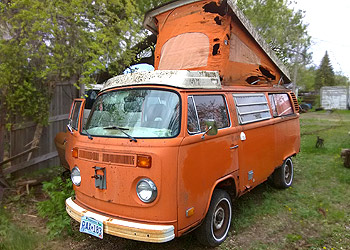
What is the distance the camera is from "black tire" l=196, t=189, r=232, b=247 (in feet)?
11.3

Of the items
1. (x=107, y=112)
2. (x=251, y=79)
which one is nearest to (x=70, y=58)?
(x=107, y=112)

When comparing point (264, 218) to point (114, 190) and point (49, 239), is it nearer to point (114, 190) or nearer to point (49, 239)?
point (114, 190)

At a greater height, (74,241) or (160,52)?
(160,52)

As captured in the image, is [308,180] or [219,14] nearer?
[219,14]

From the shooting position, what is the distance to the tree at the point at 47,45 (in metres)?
4.56

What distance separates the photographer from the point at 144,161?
9.64 feet

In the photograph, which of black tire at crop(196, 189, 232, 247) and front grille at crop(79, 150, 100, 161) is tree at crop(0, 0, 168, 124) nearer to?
front grille at crop(79, 150, 100, 161)

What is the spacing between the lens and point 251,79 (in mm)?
5246

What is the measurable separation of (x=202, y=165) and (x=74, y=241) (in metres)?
2.11

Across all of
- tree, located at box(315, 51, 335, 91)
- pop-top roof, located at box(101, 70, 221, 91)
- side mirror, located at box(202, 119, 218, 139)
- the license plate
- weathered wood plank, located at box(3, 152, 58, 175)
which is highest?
tree, located at box(315, 51, 335, 91)

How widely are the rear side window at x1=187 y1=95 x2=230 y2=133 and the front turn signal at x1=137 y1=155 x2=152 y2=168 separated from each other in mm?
593

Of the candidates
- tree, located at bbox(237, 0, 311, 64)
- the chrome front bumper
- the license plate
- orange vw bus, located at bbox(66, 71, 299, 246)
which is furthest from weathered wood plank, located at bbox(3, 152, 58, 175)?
tree, located at bbox(237, 0, 311, 64)

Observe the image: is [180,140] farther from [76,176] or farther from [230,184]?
[76,176]

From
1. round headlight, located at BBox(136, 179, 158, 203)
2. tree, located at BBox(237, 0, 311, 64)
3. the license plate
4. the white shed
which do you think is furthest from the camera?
the white shed
